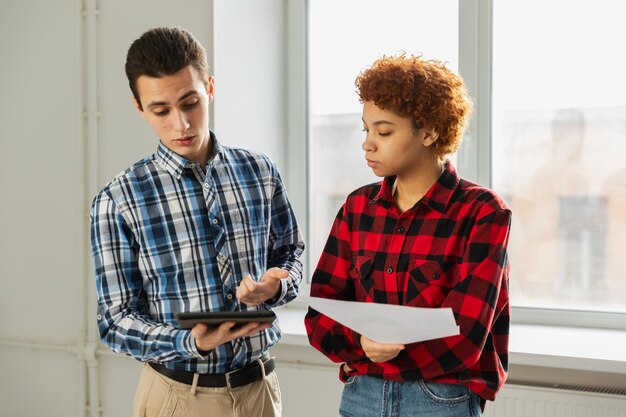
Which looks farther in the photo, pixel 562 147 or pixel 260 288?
pixel 562 147

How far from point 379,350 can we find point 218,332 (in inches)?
12.1

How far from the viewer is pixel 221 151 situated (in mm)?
1708

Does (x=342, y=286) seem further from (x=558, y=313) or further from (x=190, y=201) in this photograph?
(x=558, y=313)

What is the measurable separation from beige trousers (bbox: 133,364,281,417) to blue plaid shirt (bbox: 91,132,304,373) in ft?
0.15

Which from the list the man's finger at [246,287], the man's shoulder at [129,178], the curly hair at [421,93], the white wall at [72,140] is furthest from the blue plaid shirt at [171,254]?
the white wall at [72,140]

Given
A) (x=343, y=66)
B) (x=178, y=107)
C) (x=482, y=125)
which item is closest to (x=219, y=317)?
(x=178, y=107)

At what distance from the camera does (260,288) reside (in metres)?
1.51

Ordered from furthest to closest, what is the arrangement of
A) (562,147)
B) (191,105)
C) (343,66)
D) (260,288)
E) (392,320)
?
(343,66), (562,147), (191,105), (260,288), (392,320)

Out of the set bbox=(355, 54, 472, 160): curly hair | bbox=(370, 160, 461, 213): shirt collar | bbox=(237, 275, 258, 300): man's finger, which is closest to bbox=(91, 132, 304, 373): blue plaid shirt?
bbox=(237, 275, 258, 300): man's finger

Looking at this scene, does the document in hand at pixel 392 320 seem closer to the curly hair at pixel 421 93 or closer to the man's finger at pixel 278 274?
the man's finger at pixel 278 274

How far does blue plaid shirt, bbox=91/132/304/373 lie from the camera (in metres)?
1.58

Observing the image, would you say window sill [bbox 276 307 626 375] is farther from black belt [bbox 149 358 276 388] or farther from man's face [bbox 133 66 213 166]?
man's face [bbox 133 66 213 166]

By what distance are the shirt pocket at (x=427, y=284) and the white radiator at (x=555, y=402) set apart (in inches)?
40.5

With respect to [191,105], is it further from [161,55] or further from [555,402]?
[555,402]
